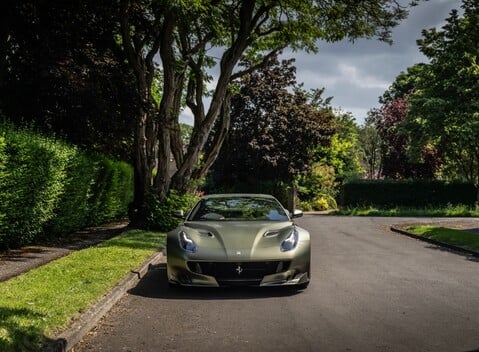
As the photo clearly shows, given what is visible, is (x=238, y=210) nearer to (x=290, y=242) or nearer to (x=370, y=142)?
(x=290, y=242)

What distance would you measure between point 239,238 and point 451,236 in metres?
10.5

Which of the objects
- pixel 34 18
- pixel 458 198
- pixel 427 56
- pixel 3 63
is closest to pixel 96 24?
pixel 34 18

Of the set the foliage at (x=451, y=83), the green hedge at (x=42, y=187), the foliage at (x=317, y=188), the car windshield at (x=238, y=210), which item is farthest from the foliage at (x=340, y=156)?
the car windshield at (x=238, y=210)

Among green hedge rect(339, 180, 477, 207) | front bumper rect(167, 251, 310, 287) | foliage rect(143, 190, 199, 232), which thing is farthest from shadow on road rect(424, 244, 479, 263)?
green hedge rect(339, 180, 477, 207)

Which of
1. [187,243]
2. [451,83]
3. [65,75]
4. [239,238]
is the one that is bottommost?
[187,243]

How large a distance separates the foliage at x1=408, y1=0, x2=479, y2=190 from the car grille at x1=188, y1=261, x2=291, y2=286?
2299 cm

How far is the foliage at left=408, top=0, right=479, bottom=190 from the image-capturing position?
27219 mm

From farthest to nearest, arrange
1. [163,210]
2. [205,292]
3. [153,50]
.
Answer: [153,50], [163,210], [205,292]

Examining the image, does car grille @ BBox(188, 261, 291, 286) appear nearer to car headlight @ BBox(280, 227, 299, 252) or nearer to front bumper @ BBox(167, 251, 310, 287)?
front bumper @ BBox(167, 251, 310, 287)

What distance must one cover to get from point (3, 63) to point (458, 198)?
29.6 meters

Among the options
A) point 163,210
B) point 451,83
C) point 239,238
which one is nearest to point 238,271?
point 239,238

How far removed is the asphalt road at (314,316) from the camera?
195 inches

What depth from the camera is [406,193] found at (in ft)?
118

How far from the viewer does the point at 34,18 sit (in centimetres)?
1570
